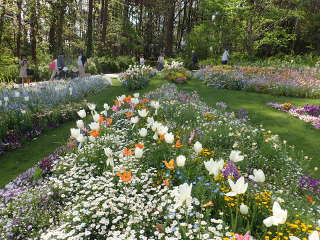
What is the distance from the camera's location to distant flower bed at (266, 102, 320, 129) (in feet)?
28.8

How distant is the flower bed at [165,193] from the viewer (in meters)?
2.86

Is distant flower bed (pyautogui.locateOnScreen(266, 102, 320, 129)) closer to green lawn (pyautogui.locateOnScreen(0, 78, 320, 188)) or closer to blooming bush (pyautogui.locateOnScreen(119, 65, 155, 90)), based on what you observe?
green lawn (pyautogui.locateOnScreen(0, 78, 320, 188))

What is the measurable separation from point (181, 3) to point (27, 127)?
3370 cm

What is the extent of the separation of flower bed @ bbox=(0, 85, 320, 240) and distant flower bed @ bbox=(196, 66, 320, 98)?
7.49 m

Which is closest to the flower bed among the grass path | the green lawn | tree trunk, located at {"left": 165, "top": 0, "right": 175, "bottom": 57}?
the green lawn

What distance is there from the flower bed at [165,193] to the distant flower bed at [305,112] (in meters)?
3.47

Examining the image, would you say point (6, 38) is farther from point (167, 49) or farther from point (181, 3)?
point (181, 3)

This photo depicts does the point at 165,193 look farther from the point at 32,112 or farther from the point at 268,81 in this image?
the point at 268,81

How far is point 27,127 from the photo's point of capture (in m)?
8.09

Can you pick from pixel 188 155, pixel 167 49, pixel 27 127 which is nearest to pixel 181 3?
pixel 167 49

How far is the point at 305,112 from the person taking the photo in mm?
9672

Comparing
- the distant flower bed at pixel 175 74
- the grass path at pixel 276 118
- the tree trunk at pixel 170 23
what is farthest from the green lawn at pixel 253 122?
the tree trunk at pixel 170 23

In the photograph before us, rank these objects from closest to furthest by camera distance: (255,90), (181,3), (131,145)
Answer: (131,145)
(255,90)
(181,3)

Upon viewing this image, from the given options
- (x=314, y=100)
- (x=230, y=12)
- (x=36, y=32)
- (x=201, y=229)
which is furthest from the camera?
(x=230, y=12)
